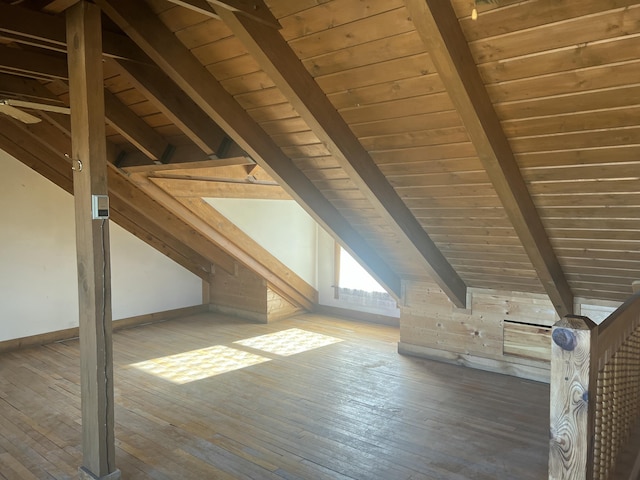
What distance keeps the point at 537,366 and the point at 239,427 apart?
2338 mm

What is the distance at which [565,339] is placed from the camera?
1.35 m

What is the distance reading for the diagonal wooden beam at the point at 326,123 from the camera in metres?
2.25

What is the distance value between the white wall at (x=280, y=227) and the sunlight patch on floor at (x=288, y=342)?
97cm

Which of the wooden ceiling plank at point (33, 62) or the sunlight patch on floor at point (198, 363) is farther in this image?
the sunlight patch on floor at point (198, 363)

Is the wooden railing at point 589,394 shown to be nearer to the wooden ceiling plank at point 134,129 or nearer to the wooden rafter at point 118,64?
the wooden rafter at point 118,64

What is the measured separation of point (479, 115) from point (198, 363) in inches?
127

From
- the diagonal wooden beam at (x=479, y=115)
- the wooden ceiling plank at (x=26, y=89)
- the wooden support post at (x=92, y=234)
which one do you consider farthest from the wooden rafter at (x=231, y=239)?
the diagonal wooden beam at (x=479, y=115)

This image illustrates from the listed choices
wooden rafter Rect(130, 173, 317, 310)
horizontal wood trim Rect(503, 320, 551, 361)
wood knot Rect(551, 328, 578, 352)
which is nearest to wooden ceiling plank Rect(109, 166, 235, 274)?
wooden rafter Rect(130, 173, 317, 310)

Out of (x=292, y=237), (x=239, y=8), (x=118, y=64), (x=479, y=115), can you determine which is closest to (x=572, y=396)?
(x=479, y=115)

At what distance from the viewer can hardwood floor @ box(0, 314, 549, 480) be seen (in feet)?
8.49

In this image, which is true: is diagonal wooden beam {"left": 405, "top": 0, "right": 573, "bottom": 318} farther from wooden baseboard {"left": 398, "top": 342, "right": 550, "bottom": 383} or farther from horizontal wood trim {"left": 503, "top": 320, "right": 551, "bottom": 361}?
wooden baseboard {"left": 398, "top": 342, "right": 550, "bottom": 383}

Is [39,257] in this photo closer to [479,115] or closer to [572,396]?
[479,115]

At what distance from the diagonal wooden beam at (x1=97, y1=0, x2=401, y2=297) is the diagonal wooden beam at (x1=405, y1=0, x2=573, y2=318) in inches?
53.3

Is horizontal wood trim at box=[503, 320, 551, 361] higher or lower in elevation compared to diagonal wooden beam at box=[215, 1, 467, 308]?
lower
